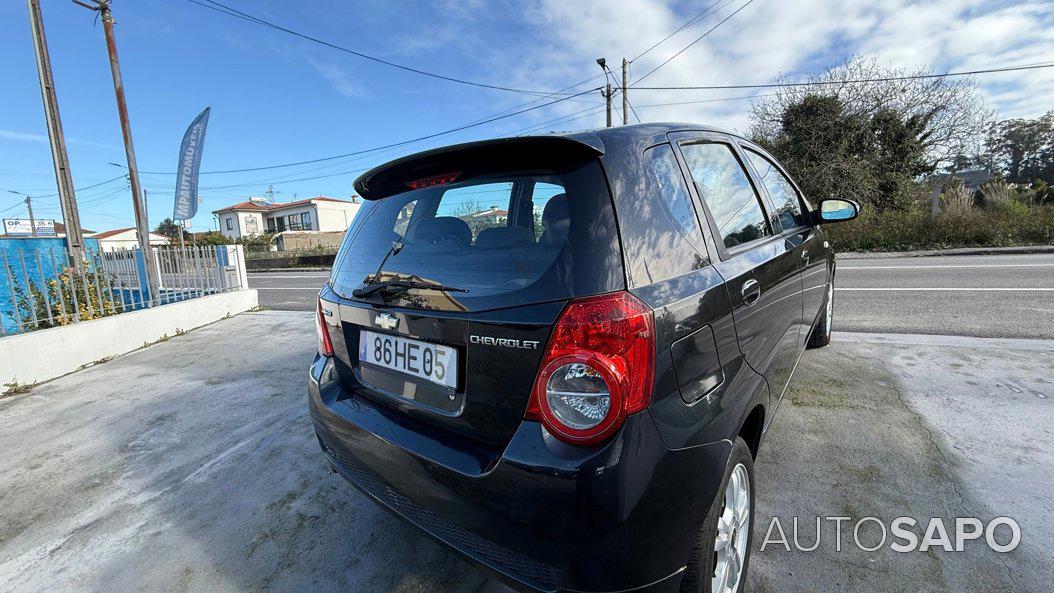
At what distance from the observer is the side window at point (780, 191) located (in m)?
2.52

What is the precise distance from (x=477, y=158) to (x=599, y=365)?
0.84m

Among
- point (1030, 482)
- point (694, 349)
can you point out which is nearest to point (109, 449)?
point (694, 349)

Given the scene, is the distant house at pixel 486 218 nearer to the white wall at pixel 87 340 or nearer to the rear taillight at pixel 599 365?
the rear taillight at pixel 599 365

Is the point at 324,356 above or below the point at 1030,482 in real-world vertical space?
above

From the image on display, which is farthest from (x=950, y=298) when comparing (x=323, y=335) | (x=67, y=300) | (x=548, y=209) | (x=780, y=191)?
(x=67, y=300)

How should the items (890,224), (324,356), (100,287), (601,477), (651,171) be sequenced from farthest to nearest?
1. (890,224)
2. (100,287)
3. (324,356)
4. (651,171)
5. (601,477)

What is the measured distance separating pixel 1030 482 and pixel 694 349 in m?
2.04

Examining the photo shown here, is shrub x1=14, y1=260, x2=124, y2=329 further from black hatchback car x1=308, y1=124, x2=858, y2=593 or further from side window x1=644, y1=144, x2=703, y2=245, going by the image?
side window x1=644, y1=144, x2=703, y2=245

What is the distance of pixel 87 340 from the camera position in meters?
5.13

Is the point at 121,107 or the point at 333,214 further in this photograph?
the point at 333,214

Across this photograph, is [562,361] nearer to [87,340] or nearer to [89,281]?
[87,340]

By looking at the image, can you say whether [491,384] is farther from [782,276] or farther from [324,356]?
[782,276]

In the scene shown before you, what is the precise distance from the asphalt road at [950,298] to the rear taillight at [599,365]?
4.72 metres

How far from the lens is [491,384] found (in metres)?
1.29
